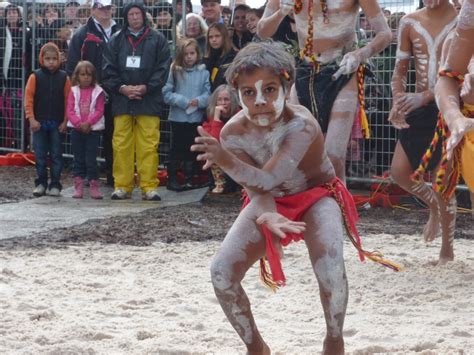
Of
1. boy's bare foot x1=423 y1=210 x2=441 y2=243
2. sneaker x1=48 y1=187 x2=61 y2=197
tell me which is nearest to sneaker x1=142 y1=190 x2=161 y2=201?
sneaker x1=48 y1=187 x2=61 y2=197

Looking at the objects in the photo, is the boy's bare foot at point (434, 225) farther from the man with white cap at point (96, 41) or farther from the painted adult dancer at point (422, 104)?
the man with white cap at point (96, 41)

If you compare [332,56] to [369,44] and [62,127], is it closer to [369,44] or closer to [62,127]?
[369,44]

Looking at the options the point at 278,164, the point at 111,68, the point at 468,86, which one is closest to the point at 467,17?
the point at 468,86

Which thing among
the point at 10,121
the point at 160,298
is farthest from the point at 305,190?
the point at 10,121

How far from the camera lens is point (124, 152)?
9.98 m

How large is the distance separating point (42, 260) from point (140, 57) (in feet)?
11.8

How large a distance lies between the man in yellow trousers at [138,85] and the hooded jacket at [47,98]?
68 centimetres

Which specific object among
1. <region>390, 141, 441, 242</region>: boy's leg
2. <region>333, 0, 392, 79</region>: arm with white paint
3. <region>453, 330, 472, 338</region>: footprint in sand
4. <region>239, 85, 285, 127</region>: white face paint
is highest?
<region>333, 0, 392, 79</region>: arm with white paint

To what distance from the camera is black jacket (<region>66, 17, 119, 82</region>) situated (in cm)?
1062

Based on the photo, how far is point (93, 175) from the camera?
10.2m

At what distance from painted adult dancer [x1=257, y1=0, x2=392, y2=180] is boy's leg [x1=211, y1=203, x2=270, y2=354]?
1.86 meters

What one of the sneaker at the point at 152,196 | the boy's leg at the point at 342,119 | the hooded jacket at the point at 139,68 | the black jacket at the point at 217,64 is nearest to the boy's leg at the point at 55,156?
the hooded jacket at the point at 139,68

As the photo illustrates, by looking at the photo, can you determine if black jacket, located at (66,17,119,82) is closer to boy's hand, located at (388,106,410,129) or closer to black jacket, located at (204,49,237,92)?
black jacket, located at (204,49,237,92)

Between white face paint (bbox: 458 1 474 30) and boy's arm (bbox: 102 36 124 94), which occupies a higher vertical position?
white face paint (bbox: 458 1 474 30)
